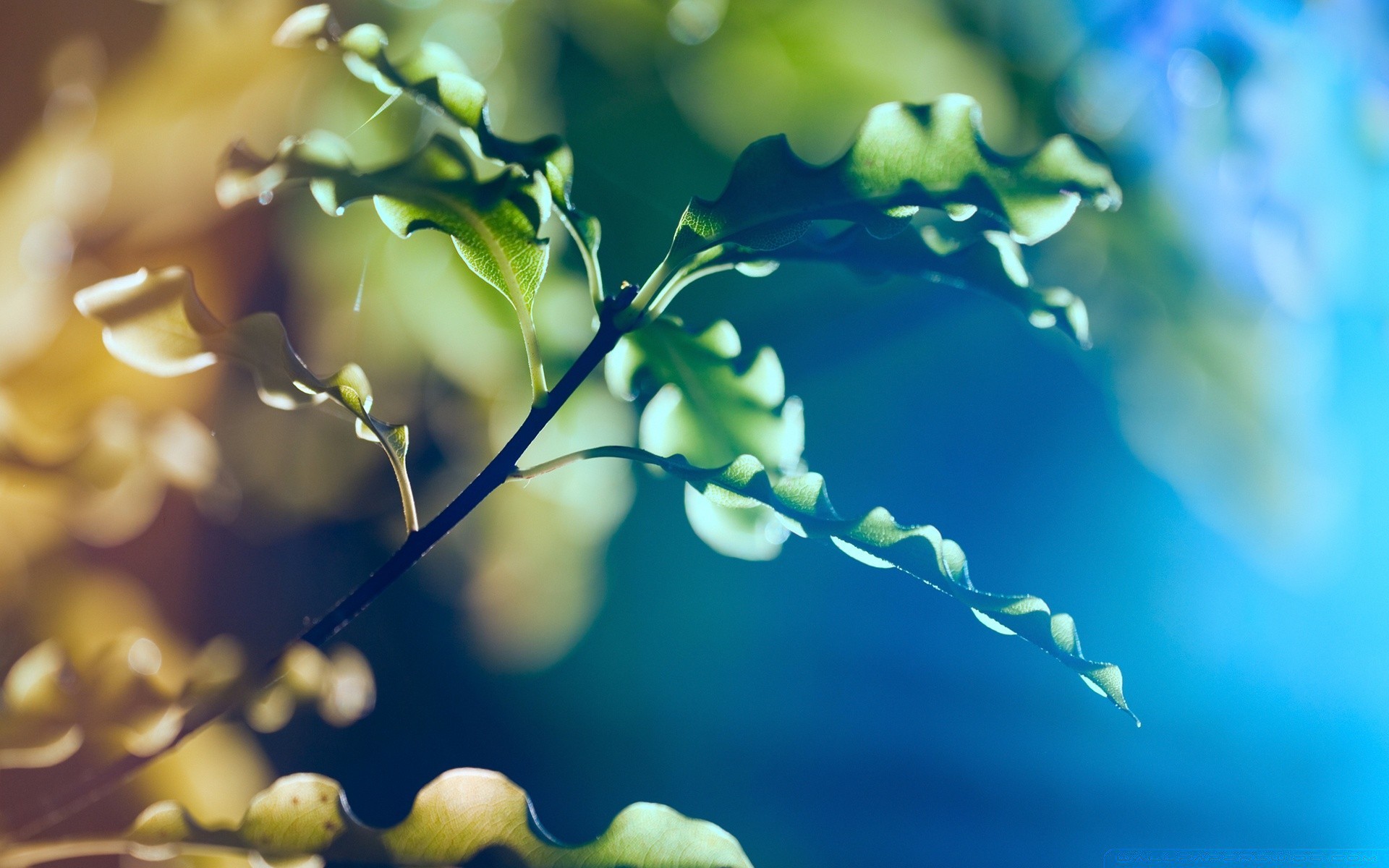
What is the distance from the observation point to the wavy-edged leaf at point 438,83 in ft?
1.17

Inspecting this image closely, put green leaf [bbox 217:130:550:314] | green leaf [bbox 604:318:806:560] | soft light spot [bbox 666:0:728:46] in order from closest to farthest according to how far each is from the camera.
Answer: green leaf [bbox 217:130:550:314]
green leaf [bbox 604:318:806:560]
soft light spot [bbox 666:0:728:46]

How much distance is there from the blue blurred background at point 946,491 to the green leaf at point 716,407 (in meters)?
0.18

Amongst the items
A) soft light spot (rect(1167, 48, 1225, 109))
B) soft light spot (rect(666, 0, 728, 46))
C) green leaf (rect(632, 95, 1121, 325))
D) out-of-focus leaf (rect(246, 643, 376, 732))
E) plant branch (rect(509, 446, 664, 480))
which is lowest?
out-of-focus leaf (rect(246, 643, 376, 732))

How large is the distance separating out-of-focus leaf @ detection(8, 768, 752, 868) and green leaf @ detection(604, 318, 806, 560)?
0.65 feet

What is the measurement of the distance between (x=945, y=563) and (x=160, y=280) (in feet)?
1.48

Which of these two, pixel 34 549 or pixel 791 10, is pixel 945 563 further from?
pixel 34 549

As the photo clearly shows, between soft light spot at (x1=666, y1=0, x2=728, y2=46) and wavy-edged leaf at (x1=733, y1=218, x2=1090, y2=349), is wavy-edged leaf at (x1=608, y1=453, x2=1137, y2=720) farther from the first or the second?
soft light spot at (x1=666, y1=0, x2=728, y2=46)

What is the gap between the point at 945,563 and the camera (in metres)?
0.40

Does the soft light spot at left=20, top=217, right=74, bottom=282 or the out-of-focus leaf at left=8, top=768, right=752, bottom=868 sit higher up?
the soft light spot at left=20, top=217, right=74, bottom=282

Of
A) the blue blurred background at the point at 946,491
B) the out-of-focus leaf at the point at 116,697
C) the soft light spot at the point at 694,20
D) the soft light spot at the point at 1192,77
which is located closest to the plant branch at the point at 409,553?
the out-of-focus leaf at the point at 116,697

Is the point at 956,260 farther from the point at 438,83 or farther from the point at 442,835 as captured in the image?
the point at 442,835

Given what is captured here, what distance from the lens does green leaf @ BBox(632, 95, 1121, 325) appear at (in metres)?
0.37

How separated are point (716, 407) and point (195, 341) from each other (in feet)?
1.06

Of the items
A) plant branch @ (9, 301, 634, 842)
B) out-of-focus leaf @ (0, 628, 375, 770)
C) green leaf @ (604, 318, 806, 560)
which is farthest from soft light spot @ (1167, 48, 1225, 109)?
out-of-focus leaf @ (0, 628, 375, 770)
